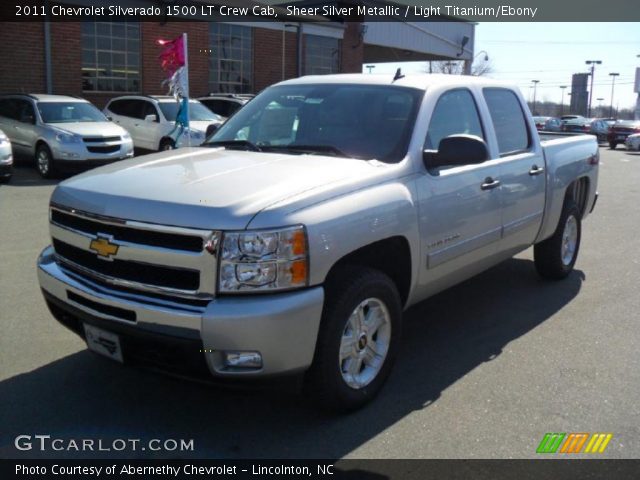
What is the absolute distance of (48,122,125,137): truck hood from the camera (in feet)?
46.2

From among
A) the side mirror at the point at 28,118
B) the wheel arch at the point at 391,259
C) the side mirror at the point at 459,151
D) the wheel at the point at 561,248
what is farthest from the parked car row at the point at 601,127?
the wheel arch at the point at 391,259

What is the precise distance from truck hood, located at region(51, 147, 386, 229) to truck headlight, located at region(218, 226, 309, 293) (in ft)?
0.29

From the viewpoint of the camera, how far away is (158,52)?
69.0 ft

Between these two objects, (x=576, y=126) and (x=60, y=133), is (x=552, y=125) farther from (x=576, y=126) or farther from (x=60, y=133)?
(x=60, y=133)

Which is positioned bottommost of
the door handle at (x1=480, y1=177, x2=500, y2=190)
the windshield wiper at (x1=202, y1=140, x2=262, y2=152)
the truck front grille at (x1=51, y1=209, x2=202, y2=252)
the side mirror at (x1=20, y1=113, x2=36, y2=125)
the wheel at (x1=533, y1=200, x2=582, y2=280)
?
the wheel at (x1=533, y1=200, x2=582, y2=280)

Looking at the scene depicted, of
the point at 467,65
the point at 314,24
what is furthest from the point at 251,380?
the point at 467,65

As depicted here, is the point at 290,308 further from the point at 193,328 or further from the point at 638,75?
the point at 638,75

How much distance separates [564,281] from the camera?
6.73m

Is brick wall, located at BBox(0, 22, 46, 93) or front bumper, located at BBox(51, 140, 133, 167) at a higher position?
brick wall, located at BBox(0, 22, 46, 93)

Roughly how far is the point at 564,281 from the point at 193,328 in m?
4.71

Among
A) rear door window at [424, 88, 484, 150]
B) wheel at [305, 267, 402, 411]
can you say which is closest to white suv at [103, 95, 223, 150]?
rear door window at [424, 88, 484, 150]

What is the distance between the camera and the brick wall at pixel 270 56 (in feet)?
79.6

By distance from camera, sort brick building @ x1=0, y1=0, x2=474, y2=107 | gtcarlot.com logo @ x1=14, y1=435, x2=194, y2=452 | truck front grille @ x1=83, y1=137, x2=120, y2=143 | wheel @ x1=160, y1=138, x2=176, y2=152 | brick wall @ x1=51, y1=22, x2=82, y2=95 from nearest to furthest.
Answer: gtcarlot.com logo @ x1=14, y1=435, x2=194, y2=452, truck front grille @ x1=83, y1=137, x2=120, y2=143, wheel @ x1=160, y1=138, x2=176, y2=152, brick building @ x1=0, y1=0, x2=474, y2=107, brick wall @ x1=51, y1=22, x2=82, y2=95

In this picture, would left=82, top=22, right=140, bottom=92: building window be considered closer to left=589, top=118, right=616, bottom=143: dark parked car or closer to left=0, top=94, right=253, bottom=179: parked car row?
left=0, top=94, right=253, bottom=179: parked car row
